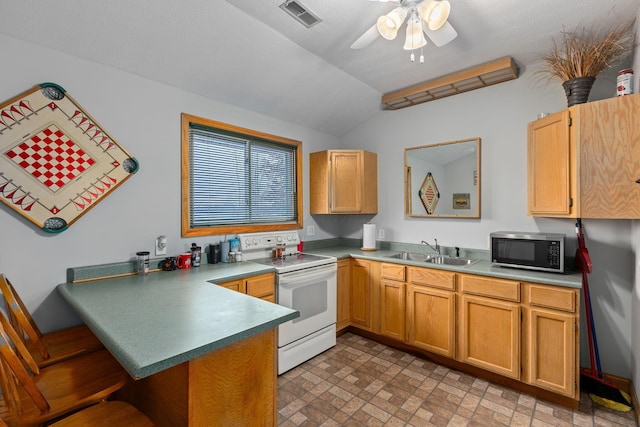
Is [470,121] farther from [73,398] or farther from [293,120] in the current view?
[73,398]

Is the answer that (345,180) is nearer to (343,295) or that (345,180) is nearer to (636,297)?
(343,295)

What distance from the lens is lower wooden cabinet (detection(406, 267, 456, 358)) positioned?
2635 millimetres

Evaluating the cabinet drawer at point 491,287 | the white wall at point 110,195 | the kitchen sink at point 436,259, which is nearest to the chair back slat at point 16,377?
the white wall at point 110,195

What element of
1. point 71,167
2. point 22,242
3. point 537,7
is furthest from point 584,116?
point 22,242

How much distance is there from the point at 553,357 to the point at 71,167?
363 centimetres

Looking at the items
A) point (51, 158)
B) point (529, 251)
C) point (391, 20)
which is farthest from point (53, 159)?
point (529, 251)

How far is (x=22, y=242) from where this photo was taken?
1856 millimetres

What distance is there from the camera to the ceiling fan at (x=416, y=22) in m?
1.65

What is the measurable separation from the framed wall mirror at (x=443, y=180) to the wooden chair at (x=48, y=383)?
3.02 meters

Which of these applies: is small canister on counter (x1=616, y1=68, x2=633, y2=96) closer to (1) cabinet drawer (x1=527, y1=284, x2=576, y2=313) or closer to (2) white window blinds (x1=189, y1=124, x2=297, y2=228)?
(1) cabinet drawer (x1=527, y1=284, x2=576, y2=313)

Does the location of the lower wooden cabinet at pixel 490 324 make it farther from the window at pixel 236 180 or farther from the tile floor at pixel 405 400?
the window at pixel 236 180

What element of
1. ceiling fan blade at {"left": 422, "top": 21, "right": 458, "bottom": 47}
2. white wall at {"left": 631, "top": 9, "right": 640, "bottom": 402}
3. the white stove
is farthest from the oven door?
white wall at {"left": 631, "top": 9, "right": 640, "bottom": 402}

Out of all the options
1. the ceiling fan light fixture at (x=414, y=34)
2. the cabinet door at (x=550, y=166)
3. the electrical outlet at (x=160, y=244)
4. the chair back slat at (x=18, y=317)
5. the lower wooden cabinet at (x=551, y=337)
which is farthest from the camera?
the electrical outlet at (x=160, y=244)

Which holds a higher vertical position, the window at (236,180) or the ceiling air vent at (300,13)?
the ceiling air vent at (300,13)
